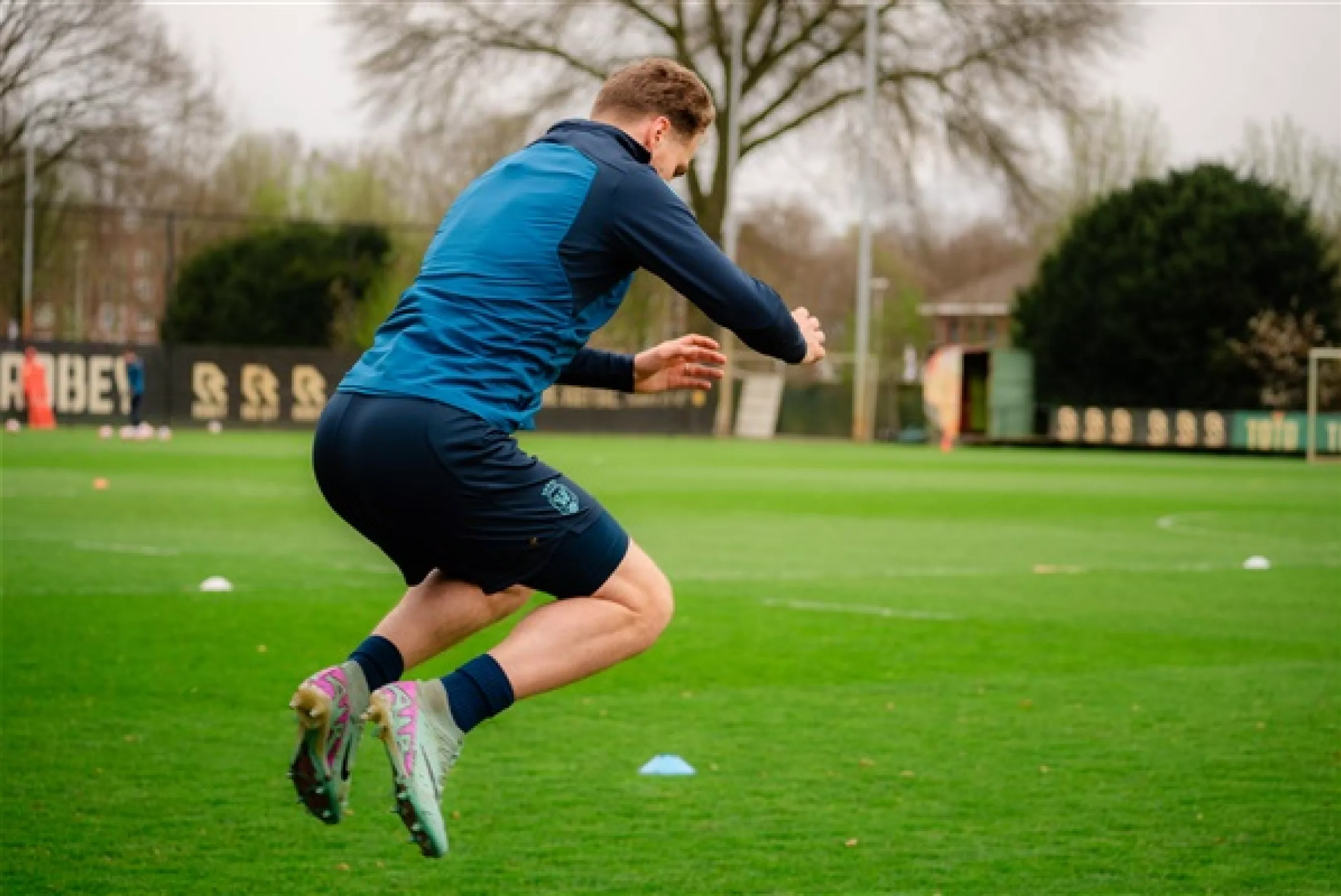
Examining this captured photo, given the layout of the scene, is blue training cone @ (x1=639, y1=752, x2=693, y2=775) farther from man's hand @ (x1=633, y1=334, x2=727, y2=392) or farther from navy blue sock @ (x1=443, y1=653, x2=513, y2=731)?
navy blue sock @ (x1=443, y1=653, x2=513, y2=731)

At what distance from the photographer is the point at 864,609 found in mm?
13461

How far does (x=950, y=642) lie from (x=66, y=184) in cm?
5538

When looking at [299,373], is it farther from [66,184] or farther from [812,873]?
[812,873]

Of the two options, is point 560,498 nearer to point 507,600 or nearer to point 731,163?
point 507,600

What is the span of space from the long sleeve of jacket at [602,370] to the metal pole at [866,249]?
4768cm

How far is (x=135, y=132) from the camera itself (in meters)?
55.5

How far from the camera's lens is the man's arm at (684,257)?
16.3ft

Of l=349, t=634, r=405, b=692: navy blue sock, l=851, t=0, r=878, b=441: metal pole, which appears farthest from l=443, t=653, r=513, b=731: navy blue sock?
l=851, t=0, r=878, b=441: metal pole

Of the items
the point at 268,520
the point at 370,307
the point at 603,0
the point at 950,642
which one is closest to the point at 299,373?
the point at 370,307

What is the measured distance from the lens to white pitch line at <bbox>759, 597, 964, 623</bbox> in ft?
42.9

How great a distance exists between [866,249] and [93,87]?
2070cm

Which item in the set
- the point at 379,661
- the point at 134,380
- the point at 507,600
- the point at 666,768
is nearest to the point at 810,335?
the point at 507,600

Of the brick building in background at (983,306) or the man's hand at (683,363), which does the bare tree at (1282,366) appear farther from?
the brick building in background at (983,306)

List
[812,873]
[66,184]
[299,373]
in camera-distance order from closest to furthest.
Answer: [812,873] < [299,373] < [66,184]
